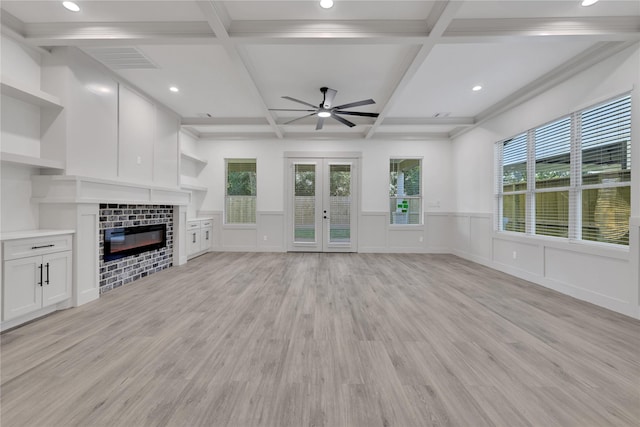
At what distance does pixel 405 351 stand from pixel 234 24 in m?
3.54

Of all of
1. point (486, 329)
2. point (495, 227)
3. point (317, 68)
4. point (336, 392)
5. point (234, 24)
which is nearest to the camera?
point (336, 392)

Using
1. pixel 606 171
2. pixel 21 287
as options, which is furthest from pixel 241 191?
pixel 606 171

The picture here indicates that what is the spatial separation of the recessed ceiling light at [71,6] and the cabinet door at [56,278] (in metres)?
2.47

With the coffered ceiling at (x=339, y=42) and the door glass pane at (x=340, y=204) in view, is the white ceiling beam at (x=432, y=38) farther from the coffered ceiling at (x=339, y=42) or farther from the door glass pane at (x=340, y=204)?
the door glass pane at (x=340, y=204)

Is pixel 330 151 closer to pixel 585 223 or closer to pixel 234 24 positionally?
pixel 234 24

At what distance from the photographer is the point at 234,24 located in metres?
2.82

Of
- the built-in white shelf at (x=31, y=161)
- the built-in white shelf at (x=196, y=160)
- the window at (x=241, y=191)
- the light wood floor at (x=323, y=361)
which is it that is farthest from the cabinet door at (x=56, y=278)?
the window at (x=241, y=191)

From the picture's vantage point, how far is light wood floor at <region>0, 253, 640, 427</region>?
4.68ft

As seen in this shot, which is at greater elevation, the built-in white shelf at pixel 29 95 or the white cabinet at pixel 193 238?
the built-in white shelf at pixel 29 95

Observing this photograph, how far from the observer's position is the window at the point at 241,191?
6.82m

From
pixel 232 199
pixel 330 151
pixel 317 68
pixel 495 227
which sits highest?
pixel 317 68

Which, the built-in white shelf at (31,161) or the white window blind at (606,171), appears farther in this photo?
the white window blind at (606,171)

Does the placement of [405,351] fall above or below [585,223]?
below

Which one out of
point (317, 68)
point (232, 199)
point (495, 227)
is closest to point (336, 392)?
point (317, 68)
